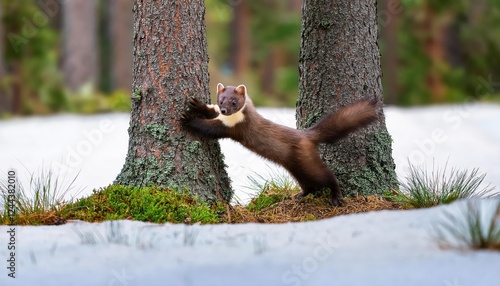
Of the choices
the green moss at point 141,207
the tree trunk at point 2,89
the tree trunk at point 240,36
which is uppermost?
the tree trunk at point 240,36

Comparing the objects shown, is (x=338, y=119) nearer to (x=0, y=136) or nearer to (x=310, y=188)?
(x=310, y=188)

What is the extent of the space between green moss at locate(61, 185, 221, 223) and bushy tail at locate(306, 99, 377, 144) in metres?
1.22

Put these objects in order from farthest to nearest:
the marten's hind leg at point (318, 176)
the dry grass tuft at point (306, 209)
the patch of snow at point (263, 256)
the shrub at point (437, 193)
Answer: the marten's hind leg at point (318, 176)
the dry grass tuft at point (306, 209)
the shrub at point (437, 193)
the patch of snow at point (263, 256)

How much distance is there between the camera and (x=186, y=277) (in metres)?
4.38

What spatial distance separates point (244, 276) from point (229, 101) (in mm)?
2623

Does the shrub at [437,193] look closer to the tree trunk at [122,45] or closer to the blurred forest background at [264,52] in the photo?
the blurred forest background at [264,52]

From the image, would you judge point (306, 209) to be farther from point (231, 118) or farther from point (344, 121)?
point (231, 118)

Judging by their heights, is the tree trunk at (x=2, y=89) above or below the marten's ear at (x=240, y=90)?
above

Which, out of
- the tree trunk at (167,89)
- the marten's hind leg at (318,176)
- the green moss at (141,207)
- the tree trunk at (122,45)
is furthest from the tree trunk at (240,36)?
the green moss at (141,207)

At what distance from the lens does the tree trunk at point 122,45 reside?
2303 centimetres

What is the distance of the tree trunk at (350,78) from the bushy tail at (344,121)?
0.39 meters

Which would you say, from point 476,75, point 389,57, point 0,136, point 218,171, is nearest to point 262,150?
point 218,171

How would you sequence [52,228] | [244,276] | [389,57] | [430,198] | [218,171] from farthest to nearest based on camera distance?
[389,57]
[218,171]
[430,198]
[52,228]
[244,276]

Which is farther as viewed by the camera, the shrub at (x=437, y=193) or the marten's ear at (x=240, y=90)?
the marten's ear at (x=240, y=90)
